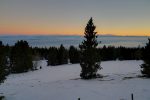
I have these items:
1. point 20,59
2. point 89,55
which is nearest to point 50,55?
point 20,59

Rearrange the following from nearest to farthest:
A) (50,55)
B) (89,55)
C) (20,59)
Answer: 1. (89,55)
2. (20,59)
3. (50,55)

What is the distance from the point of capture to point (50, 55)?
10256 cm

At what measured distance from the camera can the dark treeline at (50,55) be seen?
7294 centimetres

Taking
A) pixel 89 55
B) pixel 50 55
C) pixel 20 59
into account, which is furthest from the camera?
pixel 50 55

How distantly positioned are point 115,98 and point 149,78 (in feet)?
48.1

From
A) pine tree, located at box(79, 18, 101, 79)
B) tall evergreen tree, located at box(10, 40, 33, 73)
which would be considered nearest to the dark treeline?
tall evergreen tree, located at box(10, 40, 33, 73)

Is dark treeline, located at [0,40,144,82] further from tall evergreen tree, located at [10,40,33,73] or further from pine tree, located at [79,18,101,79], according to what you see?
pine tree, located at [79,18,101,79]

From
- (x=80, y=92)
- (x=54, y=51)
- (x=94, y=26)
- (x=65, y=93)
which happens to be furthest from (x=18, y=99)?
(x=54, y=51)

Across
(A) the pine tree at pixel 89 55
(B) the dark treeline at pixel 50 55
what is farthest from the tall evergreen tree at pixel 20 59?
(A) the pine tree at pixel 89 55

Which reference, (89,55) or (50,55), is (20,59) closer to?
(50,55)

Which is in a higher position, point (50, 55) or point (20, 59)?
point (20, 59)

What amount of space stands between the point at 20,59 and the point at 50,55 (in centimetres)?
2996

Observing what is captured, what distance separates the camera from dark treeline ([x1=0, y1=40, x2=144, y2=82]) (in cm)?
7294

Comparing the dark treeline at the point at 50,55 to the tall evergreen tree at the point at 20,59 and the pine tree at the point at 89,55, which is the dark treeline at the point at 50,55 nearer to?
the tall evergreen tree at the point at 20,59
